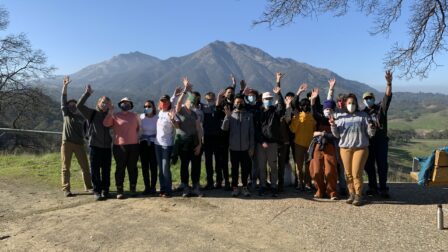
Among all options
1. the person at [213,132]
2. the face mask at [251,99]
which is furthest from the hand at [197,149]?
the face mask at [251,99]

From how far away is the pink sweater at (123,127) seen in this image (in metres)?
7.46

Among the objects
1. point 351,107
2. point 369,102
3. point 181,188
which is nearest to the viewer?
point 351,107

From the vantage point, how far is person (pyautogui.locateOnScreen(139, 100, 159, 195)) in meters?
7.64

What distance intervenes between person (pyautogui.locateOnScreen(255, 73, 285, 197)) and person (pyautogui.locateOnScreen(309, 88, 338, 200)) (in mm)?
646

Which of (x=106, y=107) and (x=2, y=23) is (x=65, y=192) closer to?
(x=106, y=107)

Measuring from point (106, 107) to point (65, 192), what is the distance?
6.41 feet

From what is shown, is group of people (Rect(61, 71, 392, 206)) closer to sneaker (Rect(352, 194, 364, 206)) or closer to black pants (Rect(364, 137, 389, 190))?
black pants (Rect(364, 137, 389, 190))

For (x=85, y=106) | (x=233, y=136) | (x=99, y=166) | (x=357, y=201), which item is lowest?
(x=357, y=201)

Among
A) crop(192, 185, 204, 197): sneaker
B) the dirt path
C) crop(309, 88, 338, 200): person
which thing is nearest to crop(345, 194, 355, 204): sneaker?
the dirt path

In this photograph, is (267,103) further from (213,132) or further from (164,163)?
(164,163)

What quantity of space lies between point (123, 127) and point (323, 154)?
144 inches

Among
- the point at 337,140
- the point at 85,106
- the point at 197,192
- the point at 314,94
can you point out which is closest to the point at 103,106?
the point at 85,106

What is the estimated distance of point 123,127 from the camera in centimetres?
745

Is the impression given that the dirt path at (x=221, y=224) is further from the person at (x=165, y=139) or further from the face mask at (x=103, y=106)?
the face mask at (x=103, y=106)
